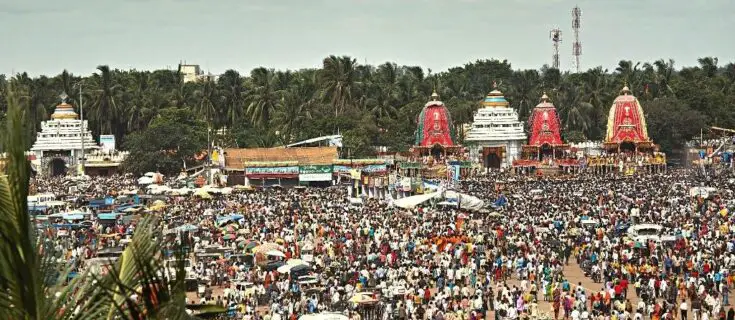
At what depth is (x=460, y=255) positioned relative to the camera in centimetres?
2934

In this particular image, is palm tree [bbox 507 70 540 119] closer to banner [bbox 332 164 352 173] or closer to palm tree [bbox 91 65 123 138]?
palm tree [bbox 91 65 123 138]

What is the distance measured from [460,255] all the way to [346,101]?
5923 cm

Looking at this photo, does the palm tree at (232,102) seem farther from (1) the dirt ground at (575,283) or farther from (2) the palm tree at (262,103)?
(1) the dirt ground at (575,283)

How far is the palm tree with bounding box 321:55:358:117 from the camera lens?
87000 mm

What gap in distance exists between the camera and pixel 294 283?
2594 centimetres

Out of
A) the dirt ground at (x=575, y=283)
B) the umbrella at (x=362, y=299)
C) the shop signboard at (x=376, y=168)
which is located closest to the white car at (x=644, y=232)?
the dirt ground at (x=575, y=283)

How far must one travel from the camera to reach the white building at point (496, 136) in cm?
7856

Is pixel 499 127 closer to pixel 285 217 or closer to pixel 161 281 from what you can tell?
pixel 285 217

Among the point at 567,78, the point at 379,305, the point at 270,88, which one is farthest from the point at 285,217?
the point at 567,78

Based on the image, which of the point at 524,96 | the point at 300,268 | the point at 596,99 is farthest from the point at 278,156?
the point at 300,268

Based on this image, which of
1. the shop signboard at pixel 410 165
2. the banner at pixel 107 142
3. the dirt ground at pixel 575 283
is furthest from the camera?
the banner at pixel 107 142

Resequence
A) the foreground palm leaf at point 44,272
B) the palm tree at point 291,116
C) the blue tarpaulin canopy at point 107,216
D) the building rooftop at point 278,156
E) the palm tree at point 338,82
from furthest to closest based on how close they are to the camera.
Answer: the palm tree at point 338,82, the palm tree at point 291,116, the building rooftop at point 278,156, the blue tarpaulin canopy at point 107,216, the foreground palm leaf at point 44,272

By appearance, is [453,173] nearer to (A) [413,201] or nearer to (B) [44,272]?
(A) [413,201]

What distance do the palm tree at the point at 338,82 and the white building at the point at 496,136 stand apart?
1184 centimetres
